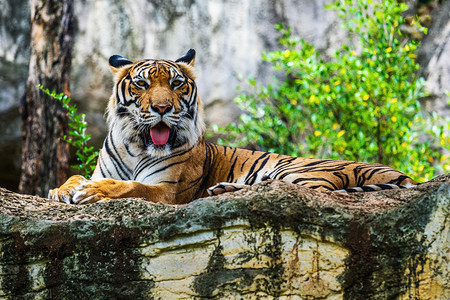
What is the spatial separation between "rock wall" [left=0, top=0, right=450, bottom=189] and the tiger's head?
14.7 feet

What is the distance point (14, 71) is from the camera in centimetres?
870

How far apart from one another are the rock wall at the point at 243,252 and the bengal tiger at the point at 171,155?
109 cm

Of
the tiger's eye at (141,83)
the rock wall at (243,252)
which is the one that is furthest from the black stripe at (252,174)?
the rock wall at (243,252)

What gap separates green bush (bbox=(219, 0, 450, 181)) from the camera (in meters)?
7.02

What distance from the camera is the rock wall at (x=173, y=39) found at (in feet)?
29.0

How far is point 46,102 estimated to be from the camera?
648cm

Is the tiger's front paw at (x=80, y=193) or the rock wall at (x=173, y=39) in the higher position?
the rock wall at (x=173, y=39)

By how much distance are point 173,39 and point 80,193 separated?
5953 millimetres

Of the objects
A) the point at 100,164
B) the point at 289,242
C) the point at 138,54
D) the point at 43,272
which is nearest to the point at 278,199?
the point at 289,242

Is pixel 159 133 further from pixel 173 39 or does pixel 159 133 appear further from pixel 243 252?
pixel 173 39

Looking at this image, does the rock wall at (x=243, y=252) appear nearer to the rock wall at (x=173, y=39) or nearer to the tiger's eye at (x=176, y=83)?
the tiger's eye at (x=176, y=83)

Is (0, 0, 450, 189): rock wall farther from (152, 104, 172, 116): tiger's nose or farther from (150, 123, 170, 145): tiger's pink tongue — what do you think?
(152, 104, 172, 116): tiger's nose

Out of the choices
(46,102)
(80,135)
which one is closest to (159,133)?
(80,135)

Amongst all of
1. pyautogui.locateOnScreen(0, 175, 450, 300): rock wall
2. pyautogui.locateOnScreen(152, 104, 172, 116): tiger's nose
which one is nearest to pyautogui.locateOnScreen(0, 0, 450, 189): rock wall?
pyautogui.locateOnScreen(152, 104, 172, 116): tiger's nose
